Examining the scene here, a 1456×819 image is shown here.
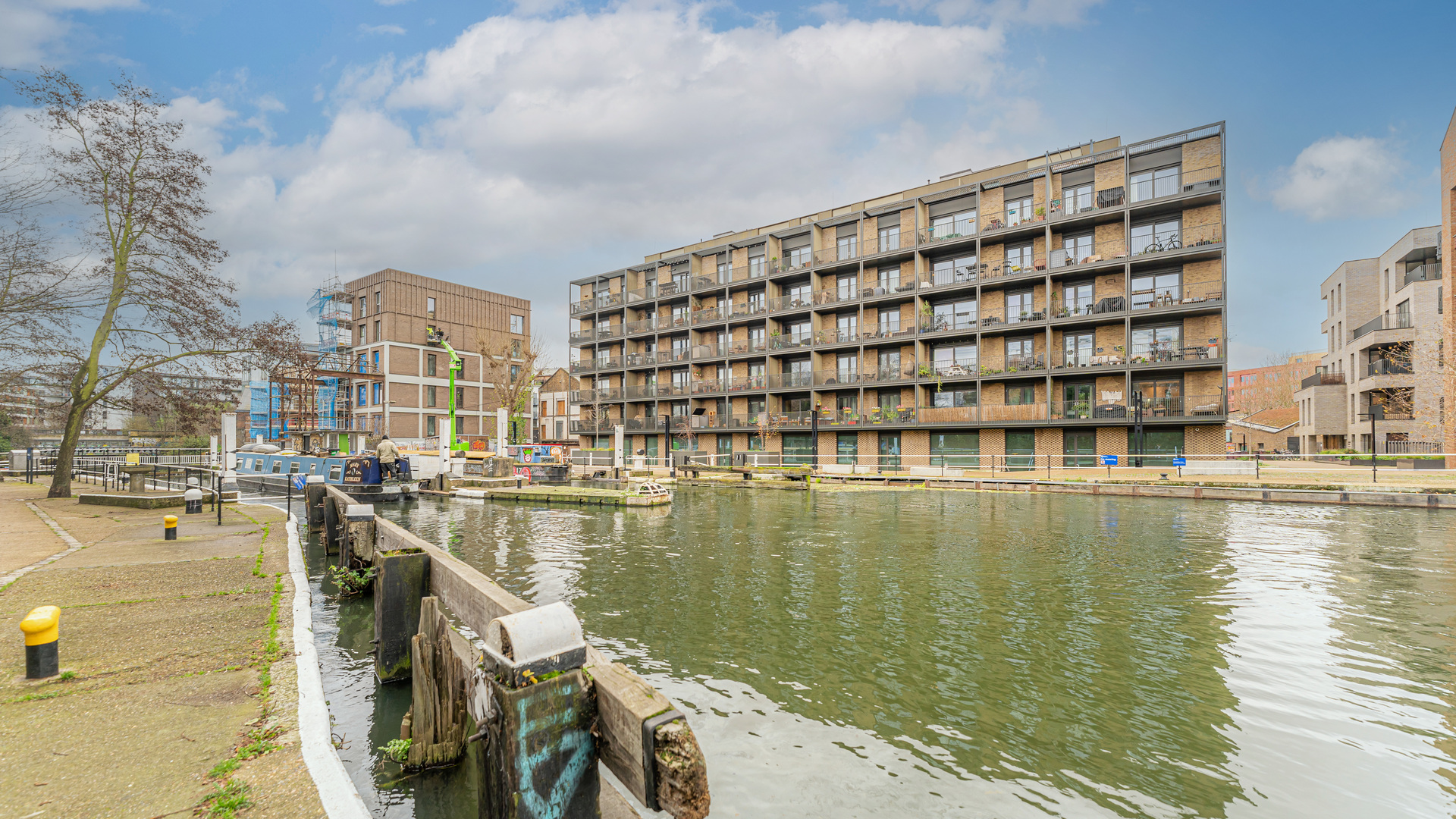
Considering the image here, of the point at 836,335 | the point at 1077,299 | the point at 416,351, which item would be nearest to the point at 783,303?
the point at 836,335

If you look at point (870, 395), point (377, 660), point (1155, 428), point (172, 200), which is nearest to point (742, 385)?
point (870, 395)

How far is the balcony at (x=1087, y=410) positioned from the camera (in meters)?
31.0

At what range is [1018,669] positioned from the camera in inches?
260

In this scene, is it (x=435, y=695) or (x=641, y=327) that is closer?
(x=435, y=695)

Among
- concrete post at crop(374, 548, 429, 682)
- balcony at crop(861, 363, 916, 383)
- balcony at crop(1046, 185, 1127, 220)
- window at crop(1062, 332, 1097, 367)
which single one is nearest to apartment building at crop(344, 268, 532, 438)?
balcony at crop(861, 363, 916, 383)

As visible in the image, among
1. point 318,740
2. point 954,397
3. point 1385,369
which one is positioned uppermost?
point 1385,369

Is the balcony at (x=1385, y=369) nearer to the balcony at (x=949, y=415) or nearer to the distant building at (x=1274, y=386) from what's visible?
the balcony at (x=949, y=415)

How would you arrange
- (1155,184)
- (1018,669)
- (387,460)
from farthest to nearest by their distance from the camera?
1. (1155,184)
2. (387,460)
3. (1018,669)

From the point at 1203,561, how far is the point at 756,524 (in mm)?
10075

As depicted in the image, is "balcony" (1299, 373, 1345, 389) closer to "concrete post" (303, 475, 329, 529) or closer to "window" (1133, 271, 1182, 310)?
"window" (1133, 271, 1182, 310)

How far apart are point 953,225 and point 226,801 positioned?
132ft

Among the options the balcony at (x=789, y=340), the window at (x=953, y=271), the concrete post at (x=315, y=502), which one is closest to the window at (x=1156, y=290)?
the window at (x=953, y=271)

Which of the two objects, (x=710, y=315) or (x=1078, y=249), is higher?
(x=1078, y=249)

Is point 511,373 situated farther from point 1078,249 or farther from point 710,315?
point 1078,249
